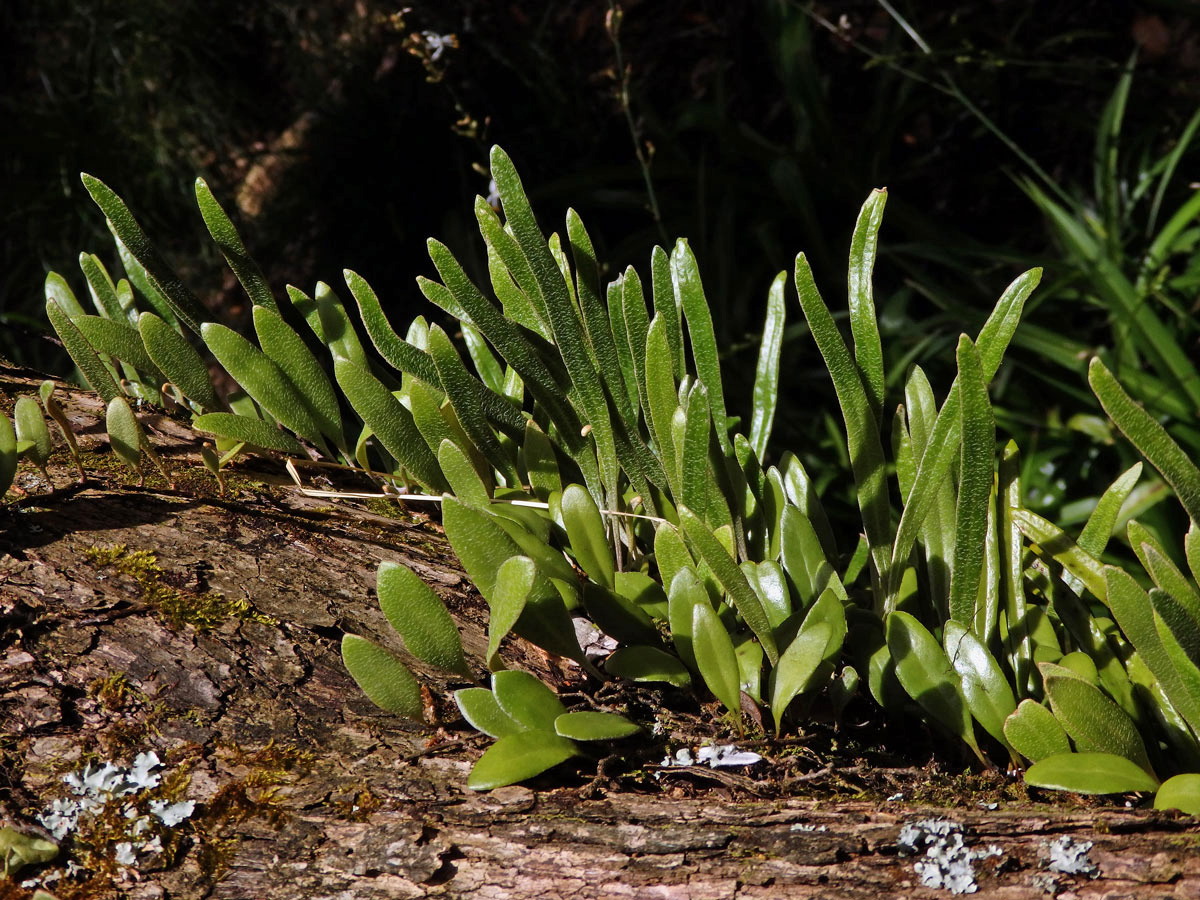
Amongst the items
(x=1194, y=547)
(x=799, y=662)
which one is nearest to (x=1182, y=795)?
(x=1194, y=547)

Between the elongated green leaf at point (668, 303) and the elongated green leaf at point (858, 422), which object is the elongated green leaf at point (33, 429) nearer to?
the elongated green leaf at point (668, 303)

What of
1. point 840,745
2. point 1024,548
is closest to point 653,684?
point 840,745

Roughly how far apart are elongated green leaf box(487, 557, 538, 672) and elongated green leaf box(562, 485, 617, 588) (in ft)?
0.45

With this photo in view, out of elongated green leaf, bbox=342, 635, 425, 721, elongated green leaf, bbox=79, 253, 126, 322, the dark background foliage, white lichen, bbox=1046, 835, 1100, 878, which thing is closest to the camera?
white lichen, bbox=1046, 835, 1100, 878

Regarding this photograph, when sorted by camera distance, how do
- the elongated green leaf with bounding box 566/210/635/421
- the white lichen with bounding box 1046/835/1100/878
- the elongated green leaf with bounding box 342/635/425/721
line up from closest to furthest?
the white lichen with bounding box 1046/835/1100/878
the elongated green leaf with bounding box 342/635/425/721
the elongated green leaf with bounding box 566/210/635/421

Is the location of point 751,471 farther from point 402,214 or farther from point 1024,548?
point 402,214

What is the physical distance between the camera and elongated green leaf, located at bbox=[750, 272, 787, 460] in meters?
1.08

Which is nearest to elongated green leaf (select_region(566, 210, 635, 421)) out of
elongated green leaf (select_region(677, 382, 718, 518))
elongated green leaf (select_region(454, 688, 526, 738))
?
elongated green leaf (select_region(677, 382, 718, 518))

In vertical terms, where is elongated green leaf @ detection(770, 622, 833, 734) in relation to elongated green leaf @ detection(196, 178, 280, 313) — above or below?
below

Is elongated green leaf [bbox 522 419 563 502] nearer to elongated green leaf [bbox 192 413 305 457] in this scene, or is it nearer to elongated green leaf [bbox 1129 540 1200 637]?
elongated green leaf [bbox 192 413 305 457]

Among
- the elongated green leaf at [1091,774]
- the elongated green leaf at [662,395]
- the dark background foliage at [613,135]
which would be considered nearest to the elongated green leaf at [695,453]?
the elongated green leaf at [662,395]

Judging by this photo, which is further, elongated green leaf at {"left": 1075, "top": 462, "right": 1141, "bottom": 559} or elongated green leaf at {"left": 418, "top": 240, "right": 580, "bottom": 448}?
elongated green leaf at {"left": 418, "top": 240, "right": 580, "bottom": 448}

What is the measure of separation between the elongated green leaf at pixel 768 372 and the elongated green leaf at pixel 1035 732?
0.40 m

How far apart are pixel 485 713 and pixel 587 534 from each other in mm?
210
